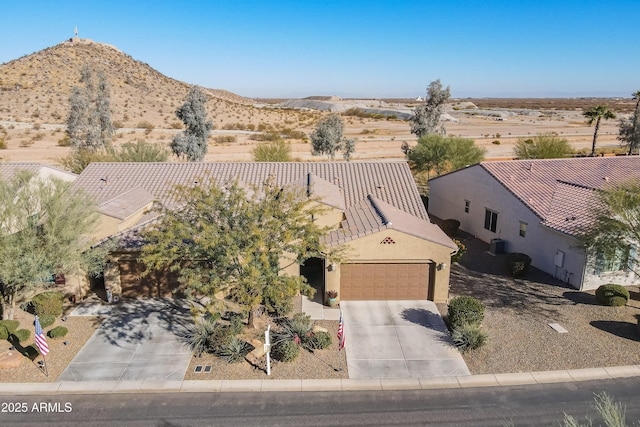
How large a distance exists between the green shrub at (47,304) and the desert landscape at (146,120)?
33.5 metres

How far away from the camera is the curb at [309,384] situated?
13852 mm

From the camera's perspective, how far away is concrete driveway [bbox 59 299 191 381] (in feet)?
47.9

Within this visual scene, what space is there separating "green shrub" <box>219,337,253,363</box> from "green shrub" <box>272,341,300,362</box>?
1.03 m

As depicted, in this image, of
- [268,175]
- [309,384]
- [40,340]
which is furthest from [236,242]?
[268,175]

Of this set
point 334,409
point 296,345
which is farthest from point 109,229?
point 334,409

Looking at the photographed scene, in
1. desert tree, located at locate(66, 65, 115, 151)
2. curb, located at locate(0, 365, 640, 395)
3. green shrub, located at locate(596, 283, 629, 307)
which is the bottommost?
curb, located at locate(0, 365, 640, 395)

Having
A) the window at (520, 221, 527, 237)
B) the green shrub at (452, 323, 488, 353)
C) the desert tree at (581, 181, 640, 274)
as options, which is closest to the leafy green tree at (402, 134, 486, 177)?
the window at (520, 221, 527, 237)

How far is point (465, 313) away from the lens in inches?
662

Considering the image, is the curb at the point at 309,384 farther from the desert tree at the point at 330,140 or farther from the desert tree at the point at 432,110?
the desert tree at the point at 432,110

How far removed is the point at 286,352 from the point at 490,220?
16782 millimetres

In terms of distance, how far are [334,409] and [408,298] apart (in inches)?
308

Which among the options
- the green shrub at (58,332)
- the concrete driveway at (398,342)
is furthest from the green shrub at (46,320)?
the concrete driveway at (398,342)

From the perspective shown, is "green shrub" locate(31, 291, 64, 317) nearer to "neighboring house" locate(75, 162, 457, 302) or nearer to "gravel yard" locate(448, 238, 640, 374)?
"neighboring house" locate(75, 162, 457, 302)

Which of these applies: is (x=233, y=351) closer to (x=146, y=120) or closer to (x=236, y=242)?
(x=236, y=242)
